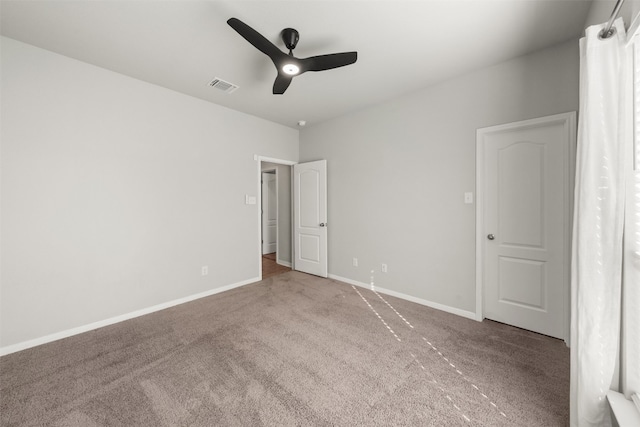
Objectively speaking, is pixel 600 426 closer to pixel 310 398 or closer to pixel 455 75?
pixel 310 398

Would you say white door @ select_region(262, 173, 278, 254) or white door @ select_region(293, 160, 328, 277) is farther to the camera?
white door @ select_region(262, 173, 278, 254)

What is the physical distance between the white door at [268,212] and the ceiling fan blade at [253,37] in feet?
15.7

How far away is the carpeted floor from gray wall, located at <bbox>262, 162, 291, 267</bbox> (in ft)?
8.26

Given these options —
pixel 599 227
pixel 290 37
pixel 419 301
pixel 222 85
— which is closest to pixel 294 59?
pixel 290 37

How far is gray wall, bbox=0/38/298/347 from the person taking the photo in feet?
7.39

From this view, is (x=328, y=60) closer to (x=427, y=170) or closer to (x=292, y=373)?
(x=427, y=170)

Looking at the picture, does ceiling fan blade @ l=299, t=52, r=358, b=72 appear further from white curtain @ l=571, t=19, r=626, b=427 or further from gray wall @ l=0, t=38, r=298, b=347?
gray wall @ l=0, t=38, r=298, b=347

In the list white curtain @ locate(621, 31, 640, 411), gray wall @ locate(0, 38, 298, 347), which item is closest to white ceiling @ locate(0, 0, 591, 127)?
gray wall @ locate(0, 38, 298, 347)

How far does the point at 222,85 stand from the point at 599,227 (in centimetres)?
349

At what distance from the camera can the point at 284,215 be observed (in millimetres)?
5473

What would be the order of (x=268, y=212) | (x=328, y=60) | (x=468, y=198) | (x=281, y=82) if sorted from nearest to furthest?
1. (x=328, y=60)
2. (x=281, y=82)
3. (x=468, y=198)
4. (x=268, y=212)

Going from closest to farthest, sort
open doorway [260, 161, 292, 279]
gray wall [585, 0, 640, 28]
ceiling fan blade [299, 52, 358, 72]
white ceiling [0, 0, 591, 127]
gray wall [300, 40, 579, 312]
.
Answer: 1. gray wall [585, 0, 640, 28]
2. white ceiling [0, 0, 591, 127]
3. ceiling fan blade [299, 52, 358, 72]
4. gray wall [300, 40, 579, 312]
5. open doorway [260, 161, 292, 279]

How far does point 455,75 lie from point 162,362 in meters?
3.93

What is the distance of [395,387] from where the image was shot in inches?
69.9
